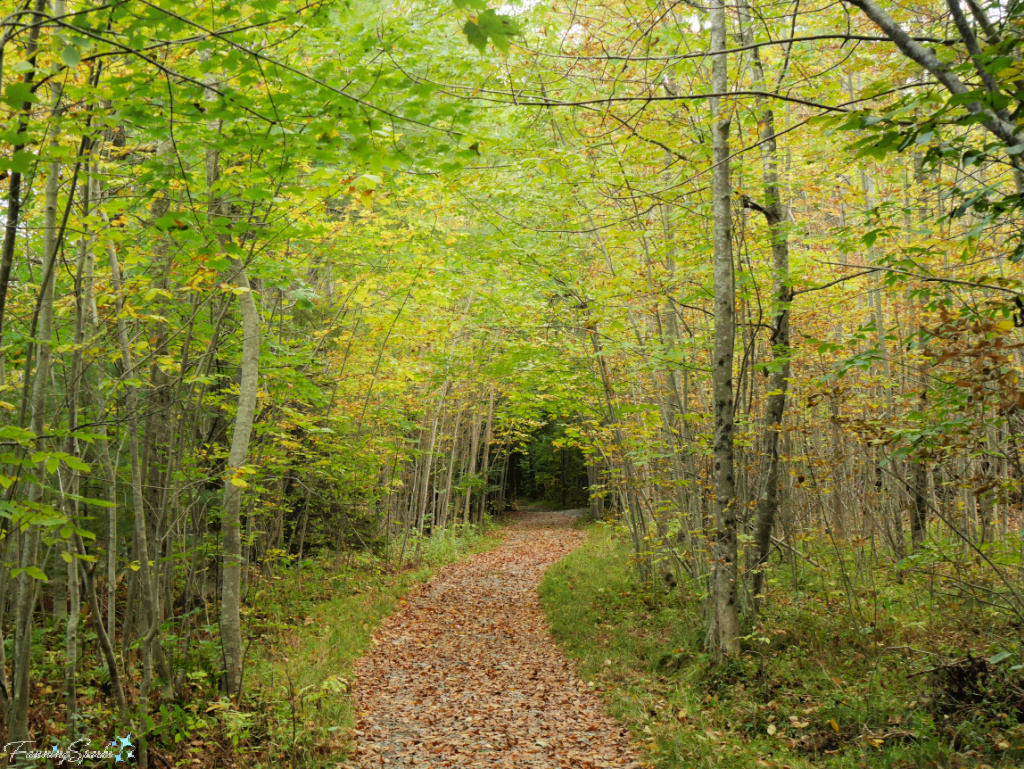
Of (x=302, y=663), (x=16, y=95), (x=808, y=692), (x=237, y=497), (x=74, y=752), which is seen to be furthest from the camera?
(x=302, y=663)

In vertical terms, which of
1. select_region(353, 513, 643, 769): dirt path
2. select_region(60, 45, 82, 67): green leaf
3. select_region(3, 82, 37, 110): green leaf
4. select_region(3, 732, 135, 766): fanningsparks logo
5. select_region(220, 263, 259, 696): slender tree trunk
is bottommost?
select_region(353, 513, 643, 769): dirt path

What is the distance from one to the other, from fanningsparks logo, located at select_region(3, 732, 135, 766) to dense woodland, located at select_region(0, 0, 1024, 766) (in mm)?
161

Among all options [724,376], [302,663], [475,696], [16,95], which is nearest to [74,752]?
[302,663]

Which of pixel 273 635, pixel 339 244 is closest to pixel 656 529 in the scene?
pixel 273 635

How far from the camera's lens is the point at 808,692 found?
5391mm

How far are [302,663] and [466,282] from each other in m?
5.83

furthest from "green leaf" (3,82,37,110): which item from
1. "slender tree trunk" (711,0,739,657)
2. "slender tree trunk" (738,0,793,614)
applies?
"slender tree trunk" (738,0,793,614)

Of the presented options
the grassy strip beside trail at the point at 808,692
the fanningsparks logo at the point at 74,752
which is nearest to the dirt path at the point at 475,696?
the grassy strip beside trail at the point at 808,692

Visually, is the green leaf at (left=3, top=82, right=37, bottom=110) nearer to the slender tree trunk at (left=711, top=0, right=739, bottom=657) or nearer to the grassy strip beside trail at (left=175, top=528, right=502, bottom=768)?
the grassy strip beside trail at (left=175, top=528, right=502, bottom=768)

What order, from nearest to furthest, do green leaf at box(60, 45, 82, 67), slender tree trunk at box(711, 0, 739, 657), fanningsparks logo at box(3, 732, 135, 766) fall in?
green leaf at box(60, 45, 82, 67) → fanningsparks logo at box(3, 732, 135, 766) → slender tree trunk at box(711, 0, 739, 657)

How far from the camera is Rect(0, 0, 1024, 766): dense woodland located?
3176 millimetres

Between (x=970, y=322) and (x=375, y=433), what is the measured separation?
1070 centimetres

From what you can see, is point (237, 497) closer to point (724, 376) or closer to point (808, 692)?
point (724, 376)

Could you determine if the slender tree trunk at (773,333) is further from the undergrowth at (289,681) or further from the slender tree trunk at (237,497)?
the slender tree trunk at (237,497)
